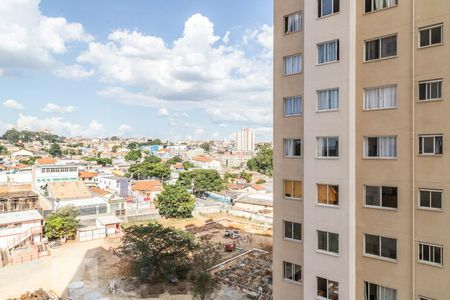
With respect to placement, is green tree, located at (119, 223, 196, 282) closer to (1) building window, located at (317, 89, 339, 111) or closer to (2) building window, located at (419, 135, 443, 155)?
(1) building window, located at (317, 89, 339, 111)

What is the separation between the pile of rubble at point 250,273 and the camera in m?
28.0

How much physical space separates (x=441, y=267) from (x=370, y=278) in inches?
106

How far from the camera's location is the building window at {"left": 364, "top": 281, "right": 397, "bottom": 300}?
12719 millimetres

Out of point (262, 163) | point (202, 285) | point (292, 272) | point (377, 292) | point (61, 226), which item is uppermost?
point (262, 163)

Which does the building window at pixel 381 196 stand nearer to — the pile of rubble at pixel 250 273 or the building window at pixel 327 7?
the building window at pixel 327 7

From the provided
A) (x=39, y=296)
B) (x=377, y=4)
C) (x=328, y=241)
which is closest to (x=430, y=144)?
(x=328, y=241)

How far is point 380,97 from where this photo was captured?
1298 cm

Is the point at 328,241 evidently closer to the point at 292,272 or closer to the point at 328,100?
the point at 292,272

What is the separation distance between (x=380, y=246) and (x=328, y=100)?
665 centimetres

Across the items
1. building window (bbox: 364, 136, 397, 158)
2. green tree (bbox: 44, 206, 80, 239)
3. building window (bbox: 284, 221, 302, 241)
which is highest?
building window (bbox: 364, 136, 397, 158)

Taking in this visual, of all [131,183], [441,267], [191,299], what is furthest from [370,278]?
[131,183]

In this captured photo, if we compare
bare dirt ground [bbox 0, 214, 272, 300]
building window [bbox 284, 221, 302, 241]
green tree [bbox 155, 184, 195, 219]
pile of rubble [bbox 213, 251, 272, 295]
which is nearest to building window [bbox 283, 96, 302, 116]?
building window [bbox 284, 221, 302, 241]

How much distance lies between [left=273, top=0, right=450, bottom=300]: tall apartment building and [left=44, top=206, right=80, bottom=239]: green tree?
123 ft

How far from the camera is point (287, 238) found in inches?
621
